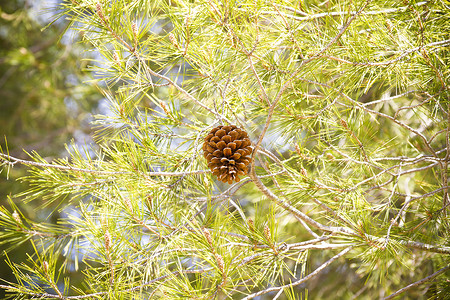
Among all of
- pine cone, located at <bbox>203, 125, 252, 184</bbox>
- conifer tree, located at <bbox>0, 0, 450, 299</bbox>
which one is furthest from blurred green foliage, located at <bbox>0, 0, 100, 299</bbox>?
pine cone, located at <bbox>203, 125, 252, 184</bbox>

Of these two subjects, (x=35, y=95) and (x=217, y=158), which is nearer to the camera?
(x=217, y=158)

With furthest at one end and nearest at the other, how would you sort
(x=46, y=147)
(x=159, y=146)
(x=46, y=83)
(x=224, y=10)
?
(x=46, y=147), (x=46, y=83), (x=159, y=146), (x=224, y=10)

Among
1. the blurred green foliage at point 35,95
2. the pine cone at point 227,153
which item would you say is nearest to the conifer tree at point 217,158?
the pine cone at point 227,153

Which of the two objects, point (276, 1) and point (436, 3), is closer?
point (276, 1)

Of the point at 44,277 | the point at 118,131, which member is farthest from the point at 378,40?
the point at 44,277

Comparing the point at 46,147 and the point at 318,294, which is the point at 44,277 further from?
the point at 46,147

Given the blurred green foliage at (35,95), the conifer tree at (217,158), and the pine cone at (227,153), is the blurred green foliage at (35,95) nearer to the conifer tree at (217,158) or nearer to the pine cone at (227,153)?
the conifer tree at (217,158)

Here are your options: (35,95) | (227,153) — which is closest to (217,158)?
(227,153)

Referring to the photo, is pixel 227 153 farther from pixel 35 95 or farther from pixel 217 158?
pixel 35 95
